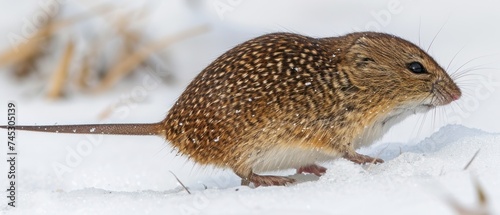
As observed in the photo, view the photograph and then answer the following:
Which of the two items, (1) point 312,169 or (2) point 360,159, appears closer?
(2) point 360,159

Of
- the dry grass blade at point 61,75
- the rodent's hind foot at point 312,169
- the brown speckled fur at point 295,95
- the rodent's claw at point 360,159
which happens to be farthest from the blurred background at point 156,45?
the rodent's claw at point 360,159

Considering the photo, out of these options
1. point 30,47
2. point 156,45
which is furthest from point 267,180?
point 30,47

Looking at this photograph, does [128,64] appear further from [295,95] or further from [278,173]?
[295,95]

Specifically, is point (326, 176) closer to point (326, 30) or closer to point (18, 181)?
point (18, 181)

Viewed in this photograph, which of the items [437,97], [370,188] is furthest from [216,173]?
Answer: [370,188]

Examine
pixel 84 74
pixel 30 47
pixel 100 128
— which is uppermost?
pixel 100 128

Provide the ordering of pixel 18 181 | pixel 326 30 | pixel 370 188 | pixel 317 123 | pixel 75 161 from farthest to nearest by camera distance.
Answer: pixel 326 30
pixel 75 161
pixel 18 181
pixel 317 123
pixel 370 188

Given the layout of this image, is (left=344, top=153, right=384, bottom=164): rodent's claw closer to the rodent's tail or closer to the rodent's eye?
the rodent's eye
